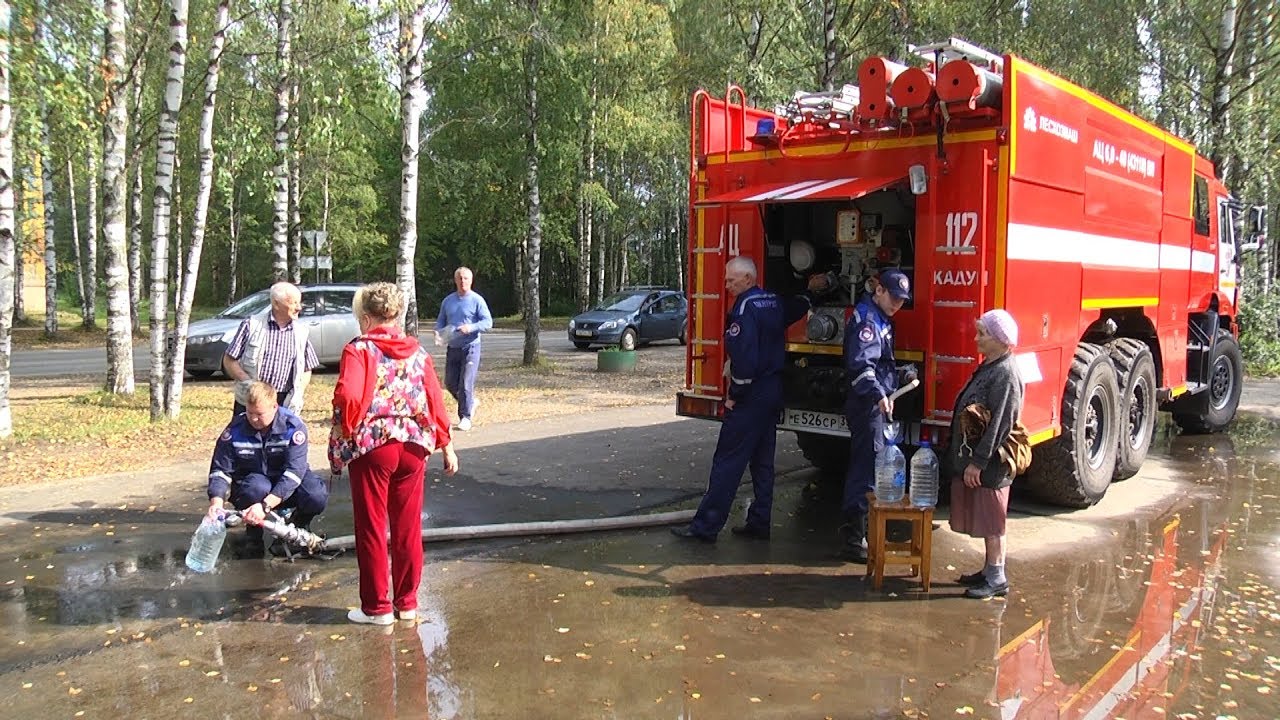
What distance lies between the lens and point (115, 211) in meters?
11.5

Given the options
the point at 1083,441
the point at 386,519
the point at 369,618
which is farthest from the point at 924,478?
the point at 369,618

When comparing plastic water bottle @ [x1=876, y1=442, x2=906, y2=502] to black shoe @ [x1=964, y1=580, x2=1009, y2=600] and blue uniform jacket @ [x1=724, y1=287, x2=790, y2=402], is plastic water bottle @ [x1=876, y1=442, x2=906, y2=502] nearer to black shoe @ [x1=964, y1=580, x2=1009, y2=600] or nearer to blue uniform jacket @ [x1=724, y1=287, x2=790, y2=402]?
black shoe @ [x1=964, y1=580, x2=1009, y2=600]


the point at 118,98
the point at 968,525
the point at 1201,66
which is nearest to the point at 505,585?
the point at 968,525

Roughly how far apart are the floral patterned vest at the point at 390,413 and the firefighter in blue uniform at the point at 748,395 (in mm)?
2148

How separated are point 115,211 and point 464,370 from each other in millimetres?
5058

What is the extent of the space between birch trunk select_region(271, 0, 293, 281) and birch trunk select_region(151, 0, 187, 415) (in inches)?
118

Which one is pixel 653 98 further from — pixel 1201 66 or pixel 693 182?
pixel 693 182

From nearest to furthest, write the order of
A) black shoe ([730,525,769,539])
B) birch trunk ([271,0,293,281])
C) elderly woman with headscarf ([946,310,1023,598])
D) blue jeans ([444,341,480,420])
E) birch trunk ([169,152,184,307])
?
elderly woman with headscarf ([946,310,1023,598]) < black shoe ([730,525,769,539]) < blue jeans ([444,341,480,420]) < birch trunk ([271,0,293,281]) < birch trunk ([169,152,184,307])

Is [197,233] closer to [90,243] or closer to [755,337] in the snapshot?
[755,337]

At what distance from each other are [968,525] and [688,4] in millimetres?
25701

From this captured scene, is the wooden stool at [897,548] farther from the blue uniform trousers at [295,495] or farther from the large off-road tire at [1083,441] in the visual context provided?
the blue uniform trousers at [295,495]

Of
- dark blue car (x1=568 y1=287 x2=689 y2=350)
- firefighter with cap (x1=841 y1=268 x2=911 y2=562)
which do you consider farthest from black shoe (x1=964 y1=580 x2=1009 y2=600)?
dark blue car (x1=568 y1=287 x2=689 y2=350)

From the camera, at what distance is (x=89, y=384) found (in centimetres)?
1476

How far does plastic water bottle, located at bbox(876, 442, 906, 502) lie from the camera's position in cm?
547
